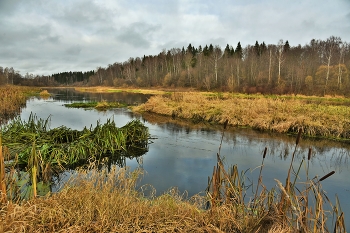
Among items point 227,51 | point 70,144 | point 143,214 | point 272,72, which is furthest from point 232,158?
point 227,51

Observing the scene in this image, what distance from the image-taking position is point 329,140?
11031 millimetres

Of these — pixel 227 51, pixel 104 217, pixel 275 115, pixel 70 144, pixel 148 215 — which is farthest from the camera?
pixel 227 51

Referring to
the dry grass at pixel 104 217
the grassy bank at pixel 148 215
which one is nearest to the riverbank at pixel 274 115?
the grassy bank at pixel 148 215

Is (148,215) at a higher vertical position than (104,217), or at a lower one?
lower

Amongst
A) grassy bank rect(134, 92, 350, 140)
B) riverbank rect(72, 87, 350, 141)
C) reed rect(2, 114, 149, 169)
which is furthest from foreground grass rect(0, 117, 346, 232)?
grassy bank rect(134, 92, 350, 140)

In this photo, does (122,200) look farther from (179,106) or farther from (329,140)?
(179,106)

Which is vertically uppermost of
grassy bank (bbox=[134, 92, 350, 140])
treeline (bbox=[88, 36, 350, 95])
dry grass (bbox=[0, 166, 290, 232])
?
treeline (bbox=[88, 36, 350, 95])

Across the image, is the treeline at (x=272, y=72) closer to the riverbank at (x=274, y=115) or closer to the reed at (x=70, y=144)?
the riverbank at (x=274, y=115)

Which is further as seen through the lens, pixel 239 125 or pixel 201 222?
pixel 239 125

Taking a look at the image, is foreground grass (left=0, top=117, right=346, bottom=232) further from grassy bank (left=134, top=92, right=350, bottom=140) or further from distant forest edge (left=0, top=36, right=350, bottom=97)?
distant forest edge (left=0, top=36, right=350, bottom=97)

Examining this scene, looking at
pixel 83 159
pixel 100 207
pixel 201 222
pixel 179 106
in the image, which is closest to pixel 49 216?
pixel 100 207

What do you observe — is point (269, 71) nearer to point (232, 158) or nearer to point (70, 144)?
point (232, 158)

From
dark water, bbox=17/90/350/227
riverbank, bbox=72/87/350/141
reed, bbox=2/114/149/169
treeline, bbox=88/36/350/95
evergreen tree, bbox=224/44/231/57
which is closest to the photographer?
dark water, bbox=17/90/350/227

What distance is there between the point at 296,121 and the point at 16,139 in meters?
12.4
